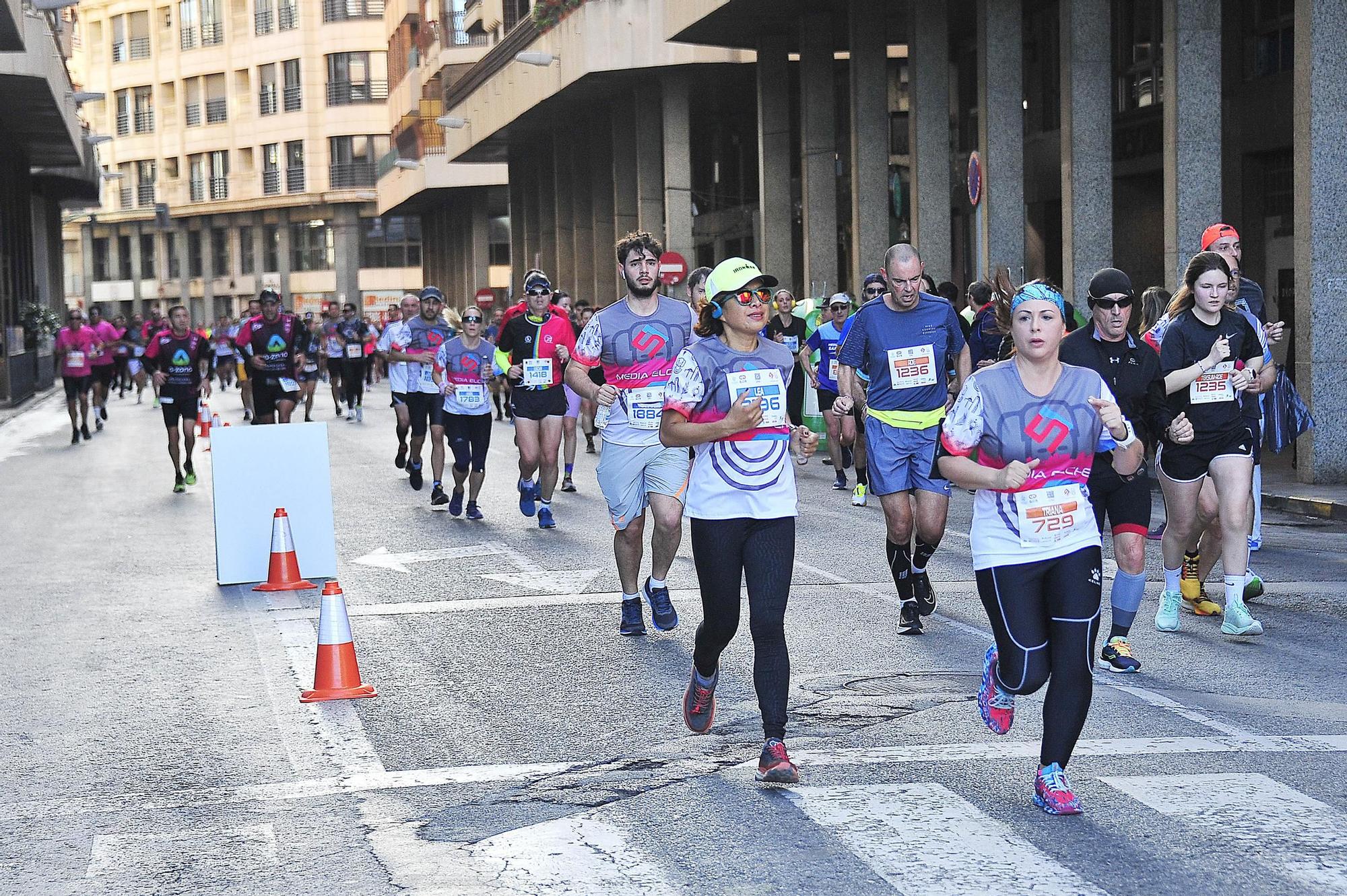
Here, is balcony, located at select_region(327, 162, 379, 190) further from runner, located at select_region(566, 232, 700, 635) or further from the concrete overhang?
runner, located at select_region(566, 232, 700, 635)

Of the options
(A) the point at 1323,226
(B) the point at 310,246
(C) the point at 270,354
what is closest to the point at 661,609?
(A) the point at 1323,226

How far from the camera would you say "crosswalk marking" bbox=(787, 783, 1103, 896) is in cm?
529

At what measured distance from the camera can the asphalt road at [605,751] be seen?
18.4 feet

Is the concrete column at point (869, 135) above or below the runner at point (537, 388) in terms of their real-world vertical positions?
above

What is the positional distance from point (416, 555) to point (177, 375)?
6.62 meters

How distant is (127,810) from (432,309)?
13072 millimetres

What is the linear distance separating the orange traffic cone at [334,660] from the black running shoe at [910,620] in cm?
288

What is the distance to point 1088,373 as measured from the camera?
250 inches

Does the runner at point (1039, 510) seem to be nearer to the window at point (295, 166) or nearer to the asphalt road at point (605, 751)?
the asphalt road at point (605, 751)

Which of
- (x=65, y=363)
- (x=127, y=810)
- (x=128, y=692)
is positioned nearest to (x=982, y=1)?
(x=65, y=363)

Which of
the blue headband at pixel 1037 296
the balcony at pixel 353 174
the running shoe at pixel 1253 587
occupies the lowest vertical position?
the running shoe at pixel 1253 587

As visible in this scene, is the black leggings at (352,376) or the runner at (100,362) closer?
the runner at (100,362)

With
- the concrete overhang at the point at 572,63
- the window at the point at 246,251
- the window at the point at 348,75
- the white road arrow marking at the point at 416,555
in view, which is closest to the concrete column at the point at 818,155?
the concrete overhang at the point at 572,63

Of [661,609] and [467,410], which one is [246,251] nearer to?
[467,410]
